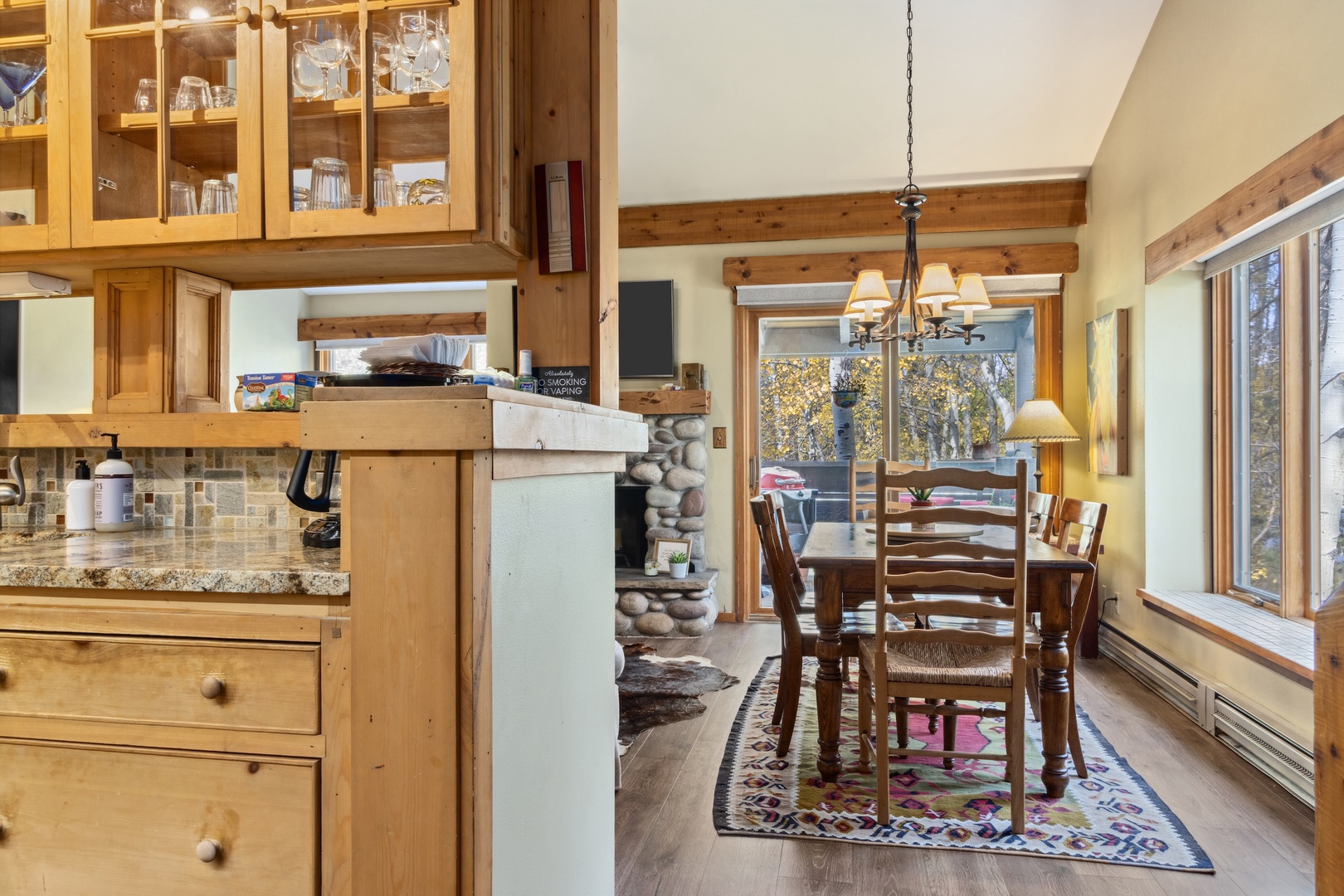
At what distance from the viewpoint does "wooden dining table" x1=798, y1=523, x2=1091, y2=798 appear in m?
2.52

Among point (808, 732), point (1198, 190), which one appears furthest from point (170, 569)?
point (1198, 190)

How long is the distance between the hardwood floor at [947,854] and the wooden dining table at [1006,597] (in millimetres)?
378

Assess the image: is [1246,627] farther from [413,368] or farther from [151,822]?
[151,822]

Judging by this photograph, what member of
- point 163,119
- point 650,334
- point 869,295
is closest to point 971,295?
point 869,295

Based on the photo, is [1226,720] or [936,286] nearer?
[1226,720]

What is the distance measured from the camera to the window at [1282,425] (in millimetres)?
2797

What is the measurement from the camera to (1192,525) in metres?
3.68

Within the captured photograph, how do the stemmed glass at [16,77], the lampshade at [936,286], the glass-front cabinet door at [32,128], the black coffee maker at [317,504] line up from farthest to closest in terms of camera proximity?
the lampshade at [936,286] → the stemmed glass at [16,77] → the glass-front cabinet door at [32,128] → the black coffee maker at [317,504]

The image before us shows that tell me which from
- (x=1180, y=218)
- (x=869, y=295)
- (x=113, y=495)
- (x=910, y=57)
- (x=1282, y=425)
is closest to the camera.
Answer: (x=113, y=495)

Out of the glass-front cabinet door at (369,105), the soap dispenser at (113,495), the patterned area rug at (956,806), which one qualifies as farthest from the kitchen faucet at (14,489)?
the patterned area rug at (956,806)

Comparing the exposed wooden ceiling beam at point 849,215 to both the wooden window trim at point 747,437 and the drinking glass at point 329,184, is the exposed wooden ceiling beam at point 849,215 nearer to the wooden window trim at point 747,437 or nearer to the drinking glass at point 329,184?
the wooden window trim at point 747,437

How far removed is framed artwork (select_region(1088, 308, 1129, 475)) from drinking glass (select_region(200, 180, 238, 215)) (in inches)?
154

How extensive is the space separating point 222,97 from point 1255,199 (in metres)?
3.16

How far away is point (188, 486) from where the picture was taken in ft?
5.83
